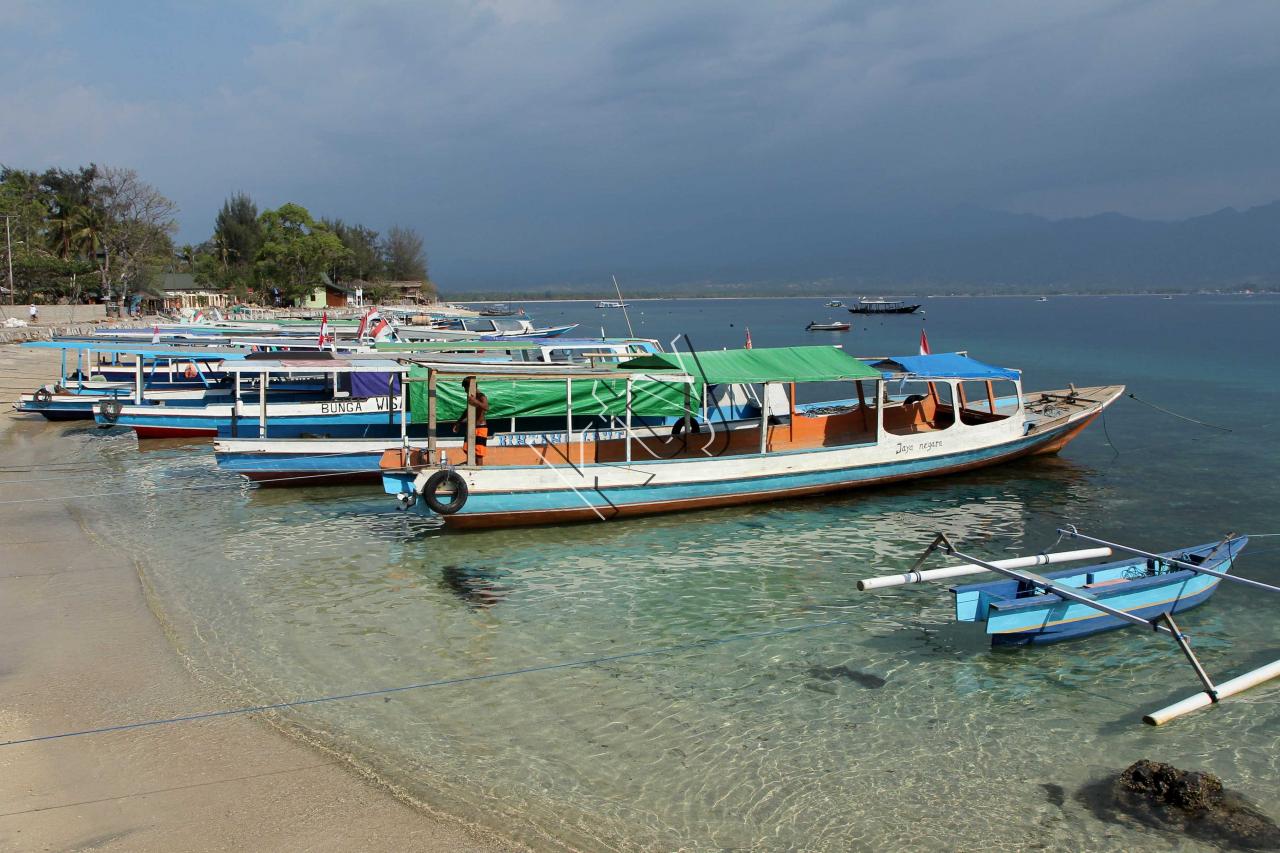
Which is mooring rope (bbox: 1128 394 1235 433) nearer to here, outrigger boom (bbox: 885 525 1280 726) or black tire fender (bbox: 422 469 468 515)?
outrigger boom (bbox: 885 525 1280 726)

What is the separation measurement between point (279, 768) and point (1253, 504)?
Answer: 747 inches

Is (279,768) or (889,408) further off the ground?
(889,408)

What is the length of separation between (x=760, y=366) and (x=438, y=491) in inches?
268

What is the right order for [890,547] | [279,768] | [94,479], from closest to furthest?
[279,768]
[890,547]
[94,479]

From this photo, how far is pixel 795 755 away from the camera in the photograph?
861 cm

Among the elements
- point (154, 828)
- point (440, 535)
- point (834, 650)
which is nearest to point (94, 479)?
point (440, 535)

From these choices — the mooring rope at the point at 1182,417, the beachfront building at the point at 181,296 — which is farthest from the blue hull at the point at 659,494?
the beachfront building at the point at 181,296

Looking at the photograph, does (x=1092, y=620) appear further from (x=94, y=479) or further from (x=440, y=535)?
(x=94, y=479)

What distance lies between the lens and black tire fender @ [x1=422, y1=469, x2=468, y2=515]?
15016mm

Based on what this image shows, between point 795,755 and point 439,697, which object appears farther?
point 439,697

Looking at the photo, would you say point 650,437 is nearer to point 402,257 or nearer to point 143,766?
point 143,766

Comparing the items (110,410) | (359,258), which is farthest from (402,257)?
(110,410)

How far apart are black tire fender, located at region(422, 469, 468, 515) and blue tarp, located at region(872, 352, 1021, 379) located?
31.2ft

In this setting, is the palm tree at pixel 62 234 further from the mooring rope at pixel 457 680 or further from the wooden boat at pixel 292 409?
the mooring rope at pixel 457 680
